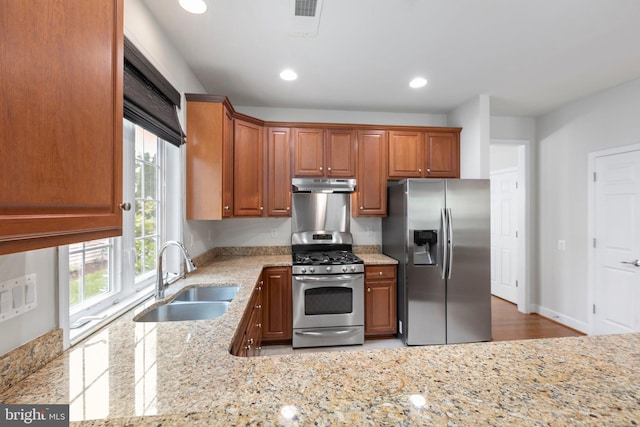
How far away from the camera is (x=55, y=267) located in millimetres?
1000

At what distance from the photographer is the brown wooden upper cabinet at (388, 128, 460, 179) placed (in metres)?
3.33

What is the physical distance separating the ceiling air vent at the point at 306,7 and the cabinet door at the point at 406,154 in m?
1.85

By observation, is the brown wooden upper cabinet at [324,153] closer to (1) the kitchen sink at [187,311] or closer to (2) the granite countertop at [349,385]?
(1) the kitchen sink at [187,311]

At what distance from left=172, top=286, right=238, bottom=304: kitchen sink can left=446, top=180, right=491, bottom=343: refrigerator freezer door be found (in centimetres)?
219

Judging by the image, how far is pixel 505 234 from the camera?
443 cm

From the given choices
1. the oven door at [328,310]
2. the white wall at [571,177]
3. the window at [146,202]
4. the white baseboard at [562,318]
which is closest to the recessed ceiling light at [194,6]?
the window at [146,202]

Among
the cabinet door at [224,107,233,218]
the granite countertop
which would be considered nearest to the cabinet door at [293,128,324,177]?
the cabinet door at [224,107,233,218]

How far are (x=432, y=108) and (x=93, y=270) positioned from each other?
3.76 meters

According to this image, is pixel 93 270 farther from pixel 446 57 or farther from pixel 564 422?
pixel 446 57

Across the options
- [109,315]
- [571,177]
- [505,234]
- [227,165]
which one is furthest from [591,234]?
[109,315]

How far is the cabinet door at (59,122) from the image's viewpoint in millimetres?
491

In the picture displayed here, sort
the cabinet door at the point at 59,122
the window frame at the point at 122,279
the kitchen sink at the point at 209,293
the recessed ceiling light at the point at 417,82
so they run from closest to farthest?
the cabinet door at the point at 59,122, the window frame at the point at 122,279, the kitchen sink at the point at 209,293, the recessed ceiling light at the point at 417,82

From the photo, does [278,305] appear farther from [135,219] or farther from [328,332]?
[135,219]

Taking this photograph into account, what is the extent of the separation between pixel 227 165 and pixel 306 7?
4.74ft
